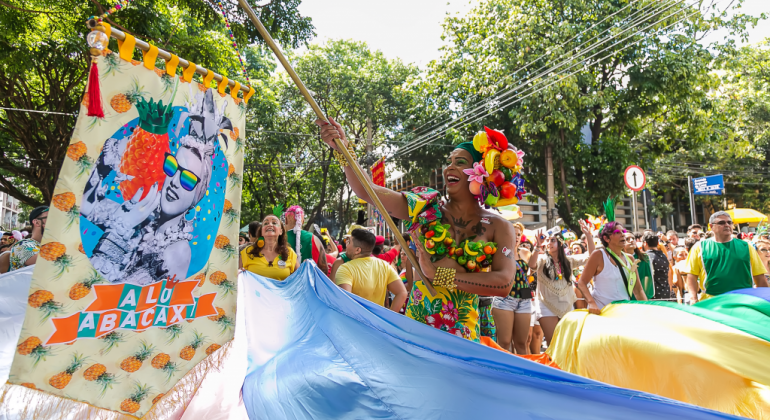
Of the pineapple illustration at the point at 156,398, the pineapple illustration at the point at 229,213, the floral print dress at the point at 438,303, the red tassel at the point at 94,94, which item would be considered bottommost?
the pineapple illustration at the point at 156,398

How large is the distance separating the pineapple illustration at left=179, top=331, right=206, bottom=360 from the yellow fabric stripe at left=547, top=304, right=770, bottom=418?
227 centimetres

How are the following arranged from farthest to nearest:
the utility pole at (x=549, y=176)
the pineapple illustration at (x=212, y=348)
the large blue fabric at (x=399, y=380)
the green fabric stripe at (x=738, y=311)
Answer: the utility pole at (x=549, y=176), the pineapple illustration at (x=212, y=348), the green fabric stripe at (x=738, y=311), the large blue fabric at (x=399, y=380)

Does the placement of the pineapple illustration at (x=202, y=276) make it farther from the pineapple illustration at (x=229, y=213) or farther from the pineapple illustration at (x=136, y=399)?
the pineapple illustration at (x=136, y=399)

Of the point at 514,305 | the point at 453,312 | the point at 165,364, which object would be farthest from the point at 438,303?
the point at 514,305

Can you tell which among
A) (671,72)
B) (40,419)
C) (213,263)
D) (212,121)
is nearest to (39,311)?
(40,419)

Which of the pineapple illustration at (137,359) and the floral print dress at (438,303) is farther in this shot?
the floral print dress at (438,303)

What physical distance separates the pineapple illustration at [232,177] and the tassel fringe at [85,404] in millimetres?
924

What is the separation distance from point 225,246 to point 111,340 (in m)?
0.77

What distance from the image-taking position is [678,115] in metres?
16.6

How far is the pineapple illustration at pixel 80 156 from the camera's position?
210 cm

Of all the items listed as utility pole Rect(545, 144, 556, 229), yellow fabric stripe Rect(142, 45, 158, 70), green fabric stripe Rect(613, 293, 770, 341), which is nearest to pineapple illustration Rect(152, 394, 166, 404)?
yellow fabric stripe Rect(142, 45, 158, 70)

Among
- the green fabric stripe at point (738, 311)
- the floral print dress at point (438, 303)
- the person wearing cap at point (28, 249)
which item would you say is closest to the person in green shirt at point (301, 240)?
the person wearing cap at point (28, 249)

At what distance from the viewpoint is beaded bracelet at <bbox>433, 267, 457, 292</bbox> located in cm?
255

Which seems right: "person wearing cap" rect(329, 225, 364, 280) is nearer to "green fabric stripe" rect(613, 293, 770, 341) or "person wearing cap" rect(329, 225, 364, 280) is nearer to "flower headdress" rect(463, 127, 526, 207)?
"flower headdress" rect(463, 127, 526, 207)
